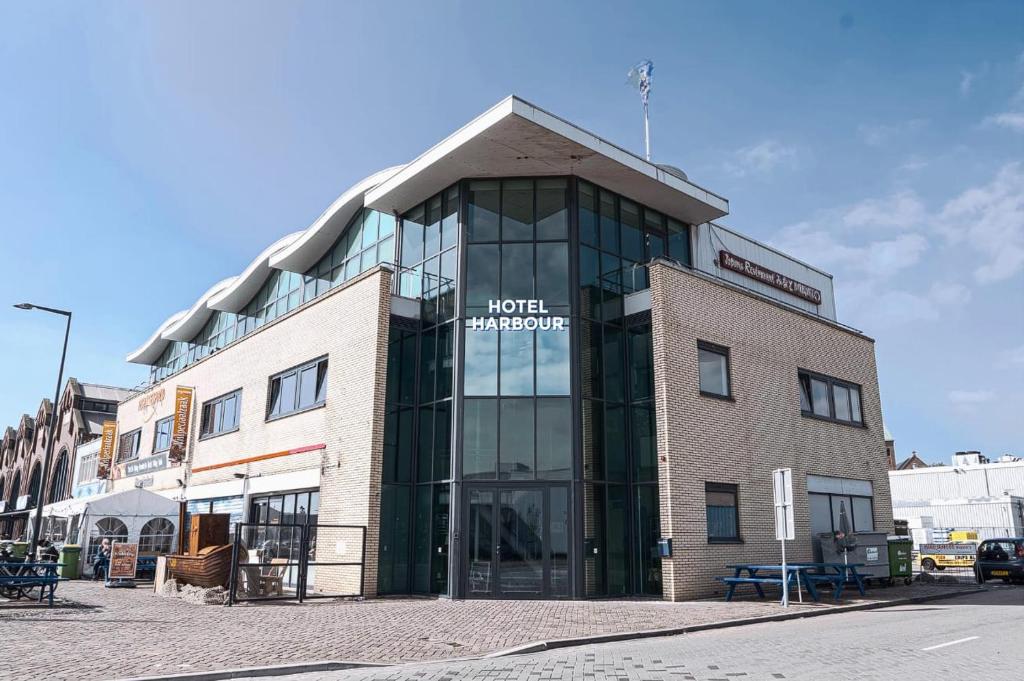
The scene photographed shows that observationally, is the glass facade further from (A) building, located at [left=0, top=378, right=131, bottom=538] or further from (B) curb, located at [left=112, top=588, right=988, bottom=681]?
(A) building, located at [left=0, top=378, right=131, bottom=538]

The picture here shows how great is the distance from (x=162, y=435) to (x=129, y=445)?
17.0 feet

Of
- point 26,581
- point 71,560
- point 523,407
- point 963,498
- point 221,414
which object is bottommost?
point 26,581

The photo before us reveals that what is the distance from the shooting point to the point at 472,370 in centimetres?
1923

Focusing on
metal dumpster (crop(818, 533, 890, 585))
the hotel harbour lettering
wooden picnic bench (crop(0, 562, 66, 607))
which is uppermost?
the hotel harbour lettering

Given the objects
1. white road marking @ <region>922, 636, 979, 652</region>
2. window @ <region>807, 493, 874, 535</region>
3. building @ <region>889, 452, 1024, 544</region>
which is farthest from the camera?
building @ <region>889, 452, 1024, 544</region>

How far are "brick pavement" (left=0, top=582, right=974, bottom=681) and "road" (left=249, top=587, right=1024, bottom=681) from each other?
39.6 inches

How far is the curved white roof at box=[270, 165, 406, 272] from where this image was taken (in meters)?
24.1

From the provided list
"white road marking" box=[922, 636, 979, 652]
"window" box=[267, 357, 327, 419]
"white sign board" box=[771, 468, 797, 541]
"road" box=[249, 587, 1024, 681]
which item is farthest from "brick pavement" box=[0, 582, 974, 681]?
"window" box=[267, 357, 327, 419]

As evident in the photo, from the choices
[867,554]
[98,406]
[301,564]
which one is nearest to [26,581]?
[301,564]

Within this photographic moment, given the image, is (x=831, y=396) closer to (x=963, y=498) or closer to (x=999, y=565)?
(x=999, y=565)

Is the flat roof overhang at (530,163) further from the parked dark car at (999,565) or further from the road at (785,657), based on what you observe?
the parked dark car at (999,565)

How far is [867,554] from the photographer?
21500 mm

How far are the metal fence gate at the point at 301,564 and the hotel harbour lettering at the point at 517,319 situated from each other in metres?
5.56

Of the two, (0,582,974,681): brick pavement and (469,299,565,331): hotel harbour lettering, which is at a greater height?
(469,299,565,331): hotel harbour lettering
